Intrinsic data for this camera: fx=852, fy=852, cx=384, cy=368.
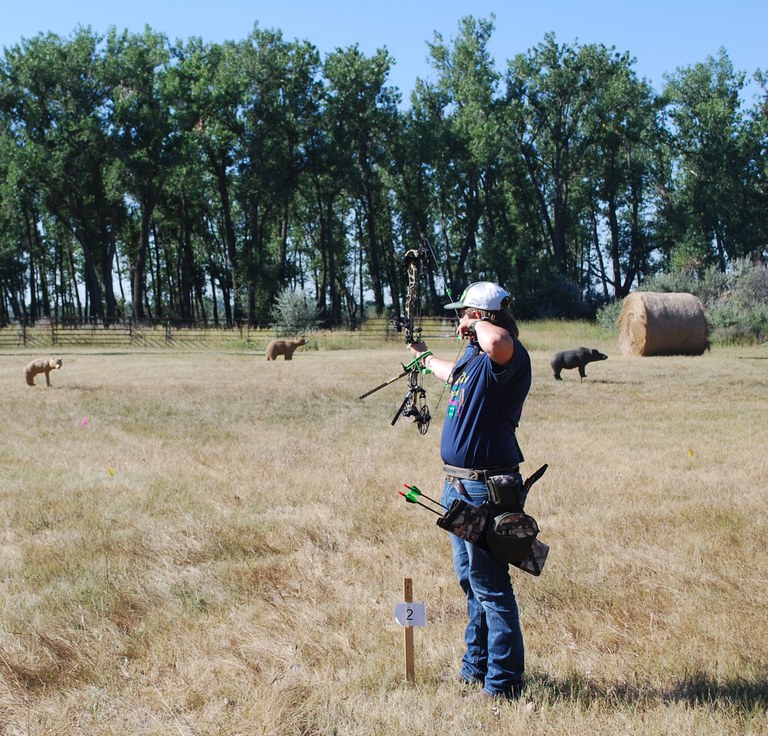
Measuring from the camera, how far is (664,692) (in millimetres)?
4520

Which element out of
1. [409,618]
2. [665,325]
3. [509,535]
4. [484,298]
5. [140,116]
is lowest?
[409,618]

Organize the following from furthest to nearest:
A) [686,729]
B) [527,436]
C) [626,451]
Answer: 1. [527,436]
2. [626,451]
3. [686,729]

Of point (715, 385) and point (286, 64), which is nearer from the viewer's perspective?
point (715, 385)

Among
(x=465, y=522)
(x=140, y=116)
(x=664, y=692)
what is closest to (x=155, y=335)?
(x=140, y=116)

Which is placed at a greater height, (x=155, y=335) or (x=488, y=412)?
(x=155, y=335)

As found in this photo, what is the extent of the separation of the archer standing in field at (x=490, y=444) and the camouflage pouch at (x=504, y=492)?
57mm

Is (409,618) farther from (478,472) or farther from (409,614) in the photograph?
(478,472)

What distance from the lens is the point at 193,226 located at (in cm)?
7138

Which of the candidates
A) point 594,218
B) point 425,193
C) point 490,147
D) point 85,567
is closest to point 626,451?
point 85,567

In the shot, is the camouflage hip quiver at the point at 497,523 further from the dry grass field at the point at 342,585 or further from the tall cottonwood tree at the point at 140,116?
the tall cottonwood tree at the point at 140,116

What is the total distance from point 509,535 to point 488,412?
0.64 meters

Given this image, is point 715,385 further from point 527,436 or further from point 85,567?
point 85,567

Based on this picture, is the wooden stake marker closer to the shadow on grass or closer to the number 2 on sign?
the number 2 on sign

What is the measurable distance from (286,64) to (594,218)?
2983 centimetres
